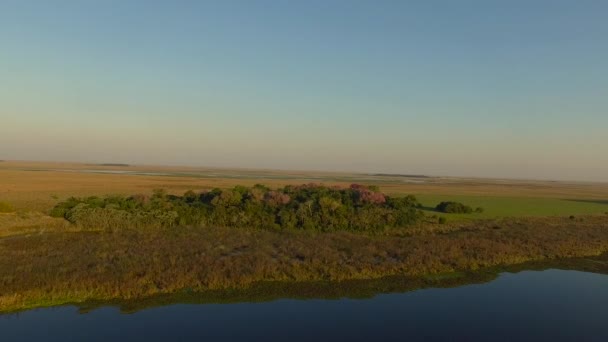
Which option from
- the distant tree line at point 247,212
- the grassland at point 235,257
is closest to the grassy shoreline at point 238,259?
the grassland at point 235,257

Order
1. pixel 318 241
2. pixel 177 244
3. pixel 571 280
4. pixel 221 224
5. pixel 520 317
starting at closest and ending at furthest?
pixel 520 317 < pixel 571 280 < pixel 177 244 < pixel 318 241 < pixel 221 224

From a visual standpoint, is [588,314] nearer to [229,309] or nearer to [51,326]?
[229,309]

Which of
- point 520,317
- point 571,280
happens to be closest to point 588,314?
point 520,317

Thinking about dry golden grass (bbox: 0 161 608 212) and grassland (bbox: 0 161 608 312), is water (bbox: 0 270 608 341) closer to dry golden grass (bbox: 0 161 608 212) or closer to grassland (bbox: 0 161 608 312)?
grassland (bbox: 0 161 608 312)

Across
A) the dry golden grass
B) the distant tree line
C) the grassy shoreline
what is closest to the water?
the grassy shoreline

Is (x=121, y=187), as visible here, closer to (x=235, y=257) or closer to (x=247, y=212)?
(x=247, y=212)

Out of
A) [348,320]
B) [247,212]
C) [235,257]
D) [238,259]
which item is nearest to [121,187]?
[247,212]
